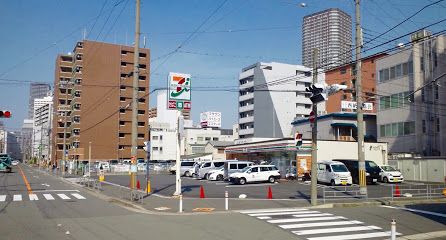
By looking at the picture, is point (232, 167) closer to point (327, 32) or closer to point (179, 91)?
point (327, 32)

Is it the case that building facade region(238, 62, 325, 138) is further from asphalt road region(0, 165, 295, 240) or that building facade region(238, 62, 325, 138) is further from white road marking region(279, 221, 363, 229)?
white road marking region(279, 221, 363, 229)

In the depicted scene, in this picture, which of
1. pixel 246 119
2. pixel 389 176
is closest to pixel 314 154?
pixel 389 176

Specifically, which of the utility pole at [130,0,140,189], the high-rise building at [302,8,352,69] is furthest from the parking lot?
the high-rise building at [302,8,352,69]

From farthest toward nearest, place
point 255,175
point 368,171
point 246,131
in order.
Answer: point 246,131 → point 368,171 → point 255,175

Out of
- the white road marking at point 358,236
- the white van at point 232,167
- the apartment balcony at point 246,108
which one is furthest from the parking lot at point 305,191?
the apartment balcony at point 246,108

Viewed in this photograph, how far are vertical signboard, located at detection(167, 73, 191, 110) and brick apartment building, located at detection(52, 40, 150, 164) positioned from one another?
6621cm

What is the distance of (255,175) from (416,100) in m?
24.8

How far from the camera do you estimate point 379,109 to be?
53.4 m

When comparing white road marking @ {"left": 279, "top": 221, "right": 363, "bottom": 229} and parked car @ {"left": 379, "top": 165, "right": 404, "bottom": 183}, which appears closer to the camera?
white road marking @ {"left": 279, "top": 221, "right": 363, "bottom": 229}

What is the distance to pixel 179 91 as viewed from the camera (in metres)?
24.4

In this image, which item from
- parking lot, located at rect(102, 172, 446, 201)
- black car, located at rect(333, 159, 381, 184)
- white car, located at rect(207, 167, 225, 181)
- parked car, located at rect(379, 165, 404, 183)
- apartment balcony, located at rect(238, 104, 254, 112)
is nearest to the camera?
parking lot, located at rect(102, 172, 446, 201)

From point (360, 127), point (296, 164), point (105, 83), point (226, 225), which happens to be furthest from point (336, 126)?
point (105, 83)

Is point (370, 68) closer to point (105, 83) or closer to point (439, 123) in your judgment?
point (439, 123)

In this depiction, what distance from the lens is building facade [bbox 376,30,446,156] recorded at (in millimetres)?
45469
